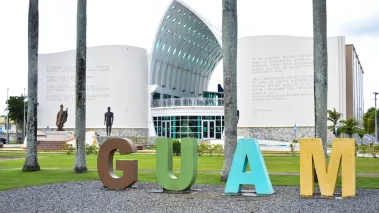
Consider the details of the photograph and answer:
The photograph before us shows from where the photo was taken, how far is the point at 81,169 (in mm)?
21344

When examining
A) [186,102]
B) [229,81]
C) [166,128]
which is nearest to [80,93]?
[229,81]

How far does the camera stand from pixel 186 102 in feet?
217

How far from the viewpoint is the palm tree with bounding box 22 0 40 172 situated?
22.3 meters

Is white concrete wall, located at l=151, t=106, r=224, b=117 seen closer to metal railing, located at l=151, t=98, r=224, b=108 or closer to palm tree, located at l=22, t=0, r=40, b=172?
metal railing, located at l=151, t=98, r=224, b=108

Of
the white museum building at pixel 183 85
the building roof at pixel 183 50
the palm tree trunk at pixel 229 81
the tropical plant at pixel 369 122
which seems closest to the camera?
the palm tree trunk at pixel 229 81

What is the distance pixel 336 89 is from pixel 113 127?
27956 mm

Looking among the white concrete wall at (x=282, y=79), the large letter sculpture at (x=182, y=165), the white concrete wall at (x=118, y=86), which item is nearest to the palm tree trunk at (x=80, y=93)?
the large letter sculpture at (x=182, y=165)

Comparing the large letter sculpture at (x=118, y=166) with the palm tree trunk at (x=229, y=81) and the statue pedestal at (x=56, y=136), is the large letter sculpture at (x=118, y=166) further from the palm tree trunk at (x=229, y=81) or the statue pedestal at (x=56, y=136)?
the statue pedestal at (x=56, y=136)

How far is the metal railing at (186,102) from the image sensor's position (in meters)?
64.8

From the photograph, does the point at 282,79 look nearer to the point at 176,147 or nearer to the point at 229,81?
the point at 176,147

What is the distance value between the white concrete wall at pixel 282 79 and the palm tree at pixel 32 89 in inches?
1533

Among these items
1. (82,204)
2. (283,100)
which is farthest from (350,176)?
(283,100)

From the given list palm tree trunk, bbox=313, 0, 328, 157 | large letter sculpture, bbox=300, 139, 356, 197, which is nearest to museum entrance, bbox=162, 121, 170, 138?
palm tree trunk, bbox=313, 0, 328, 157

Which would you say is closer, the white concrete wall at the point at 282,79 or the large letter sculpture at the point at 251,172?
the large letter sculpture at the point at 251,172
